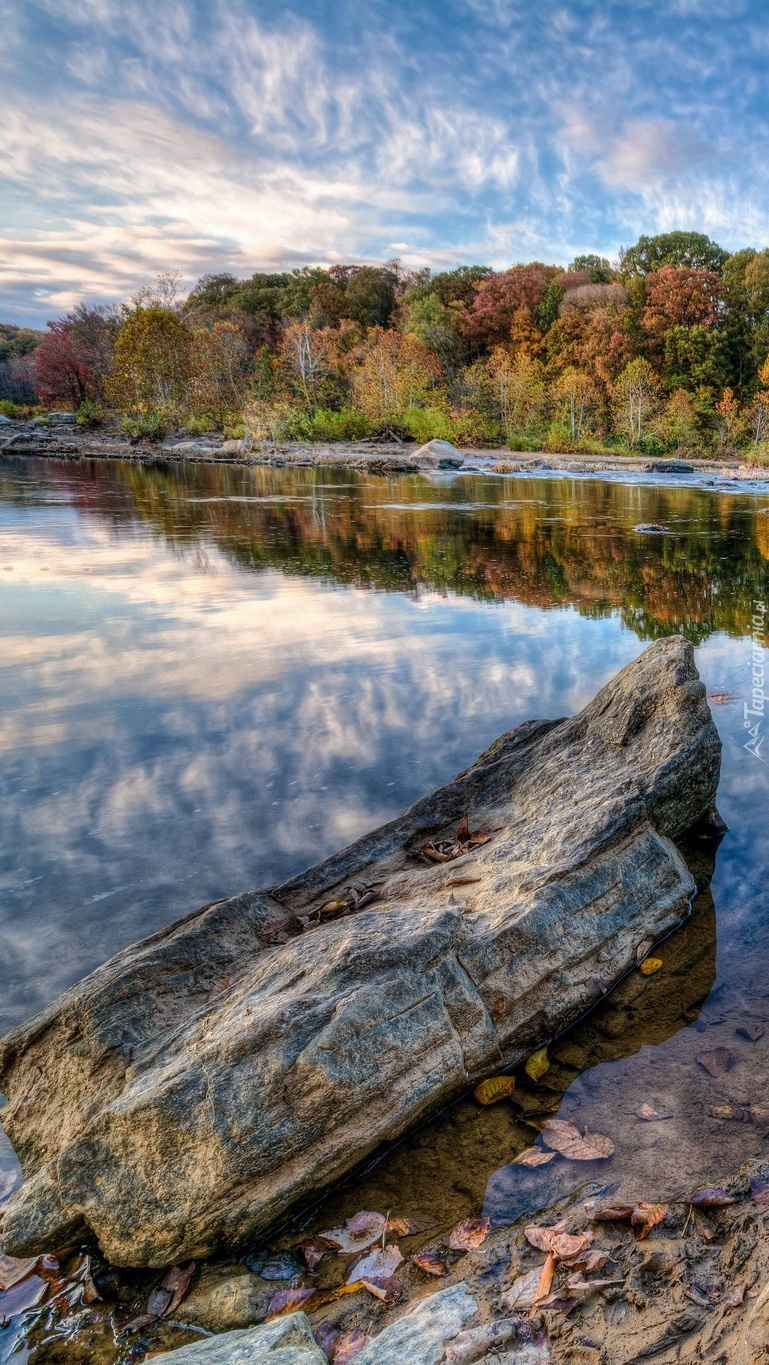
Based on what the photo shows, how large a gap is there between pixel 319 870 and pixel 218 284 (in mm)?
111830

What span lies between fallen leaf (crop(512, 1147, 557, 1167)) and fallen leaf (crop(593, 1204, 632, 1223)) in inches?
14.4

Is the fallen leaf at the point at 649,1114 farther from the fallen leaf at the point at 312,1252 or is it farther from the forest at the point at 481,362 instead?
the forest at the point at 481,362

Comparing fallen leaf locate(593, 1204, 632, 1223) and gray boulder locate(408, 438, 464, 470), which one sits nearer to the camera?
fallen leaf locate(593, 1204, 632, 1223)

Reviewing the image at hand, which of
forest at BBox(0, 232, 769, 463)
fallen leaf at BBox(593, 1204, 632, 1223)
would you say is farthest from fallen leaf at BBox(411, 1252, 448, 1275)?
forest at BBox(0, 232, 769, 463)

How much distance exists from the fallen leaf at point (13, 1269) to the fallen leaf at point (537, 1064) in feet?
6.44

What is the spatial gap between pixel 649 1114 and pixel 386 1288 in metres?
1.26

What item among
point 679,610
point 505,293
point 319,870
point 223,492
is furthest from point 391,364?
point 319,870

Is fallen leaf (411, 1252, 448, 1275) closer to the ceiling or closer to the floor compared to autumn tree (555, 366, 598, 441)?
closer to the floor

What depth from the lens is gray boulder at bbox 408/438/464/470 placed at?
43125mm

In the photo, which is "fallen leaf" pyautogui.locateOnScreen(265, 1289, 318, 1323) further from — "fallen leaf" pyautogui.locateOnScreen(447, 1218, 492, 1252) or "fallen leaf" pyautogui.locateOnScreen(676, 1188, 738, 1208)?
"fallen leaf" pyautogui.locateOnScreen(676, 1188, 738, 1208)

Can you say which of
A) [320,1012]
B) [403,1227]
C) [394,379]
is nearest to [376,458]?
[394,379]

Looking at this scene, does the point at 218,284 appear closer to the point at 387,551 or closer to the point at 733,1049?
the point at 387,551

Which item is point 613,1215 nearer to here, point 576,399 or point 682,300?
point 576,399

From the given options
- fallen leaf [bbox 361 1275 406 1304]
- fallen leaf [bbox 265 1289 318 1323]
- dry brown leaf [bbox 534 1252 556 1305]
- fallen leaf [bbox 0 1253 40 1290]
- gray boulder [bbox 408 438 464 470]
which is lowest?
fallen leaf [bbox 0 1253 40 1290]
